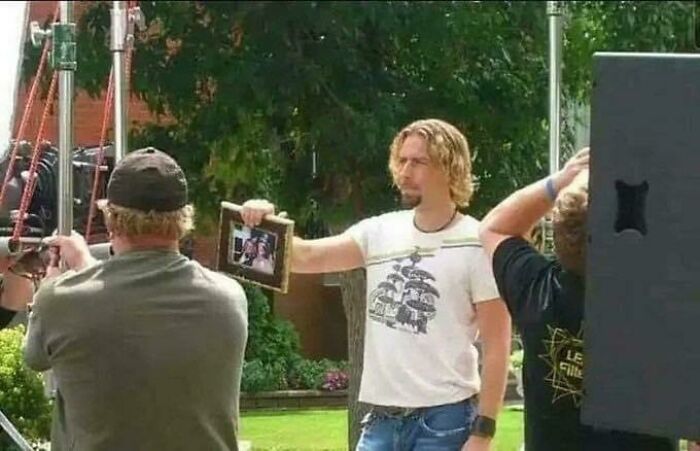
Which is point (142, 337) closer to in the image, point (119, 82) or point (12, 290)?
point (12, 290)

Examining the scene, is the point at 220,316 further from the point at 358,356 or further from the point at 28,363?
the point at 358,356

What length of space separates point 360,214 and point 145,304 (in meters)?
2.85

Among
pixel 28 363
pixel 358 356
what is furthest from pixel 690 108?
pixel 358 356

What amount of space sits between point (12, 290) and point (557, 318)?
45.9 inches

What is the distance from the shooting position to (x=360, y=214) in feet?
14.7

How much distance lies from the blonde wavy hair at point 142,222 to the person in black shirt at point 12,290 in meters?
0.69

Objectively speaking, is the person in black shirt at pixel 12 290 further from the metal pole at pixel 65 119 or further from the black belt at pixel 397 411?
the black belt at pixel 397 411

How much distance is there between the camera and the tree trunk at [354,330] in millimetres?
3969

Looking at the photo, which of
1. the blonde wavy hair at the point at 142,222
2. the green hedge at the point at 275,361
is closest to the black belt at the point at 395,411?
the blonde wavy hair at the point at 142,222

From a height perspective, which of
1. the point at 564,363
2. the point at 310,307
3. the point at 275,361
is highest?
the point at 564,363

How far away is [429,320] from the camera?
2.10 metres

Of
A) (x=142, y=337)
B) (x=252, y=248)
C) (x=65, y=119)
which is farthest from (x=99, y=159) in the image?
(x=142, y=337)

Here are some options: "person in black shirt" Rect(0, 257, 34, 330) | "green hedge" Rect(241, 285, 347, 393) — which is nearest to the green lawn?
"green hedge" Rect(241, 285, 347, 393)

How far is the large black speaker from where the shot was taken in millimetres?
1360
